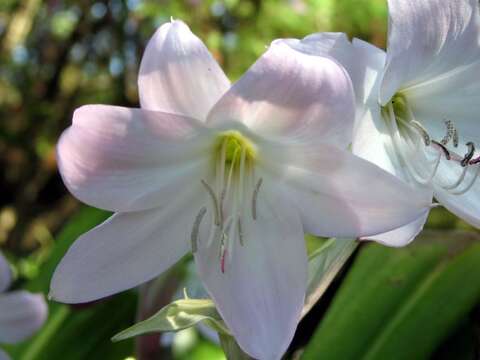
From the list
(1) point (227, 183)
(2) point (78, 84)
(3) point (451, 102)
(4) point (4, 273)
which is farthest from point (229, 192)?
(2) point (78, 84)

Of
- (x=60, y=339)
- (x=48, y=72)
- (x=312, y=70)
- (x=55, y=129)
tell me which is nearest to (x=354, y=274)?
(x=312, y=70)

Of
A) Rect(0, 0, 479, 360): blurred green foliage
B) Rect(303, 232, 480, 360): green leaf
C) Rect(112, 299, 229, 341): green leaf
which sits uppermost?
Rect(112, 299, 229, 341): green leaf

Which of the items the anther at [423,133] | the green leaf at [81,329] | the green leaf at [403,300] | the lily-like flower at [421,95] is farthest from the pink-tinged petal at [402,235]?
the green leaf at [81,329]

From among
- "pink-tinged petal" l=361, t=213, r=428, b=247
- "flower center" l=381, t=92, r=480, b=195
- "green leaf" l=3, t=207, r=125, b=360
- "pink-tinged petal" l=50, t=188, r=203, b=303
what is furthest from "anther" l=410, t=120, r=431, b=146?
"green leaf" l=3, t=207, r=125, b=360

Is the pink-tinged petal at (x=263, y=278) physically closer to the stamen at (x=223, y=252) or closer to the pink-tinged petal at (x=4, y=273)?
the stamen at (x=223, y=252)

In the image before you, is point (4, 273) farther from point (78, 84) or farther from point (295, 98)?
point (78, 84)

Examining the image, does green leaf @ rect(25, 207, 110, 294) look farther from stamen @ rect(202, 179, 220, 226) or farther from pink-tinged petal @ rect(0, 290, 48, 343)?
stamen @ rect(202, 179, 220, 226)

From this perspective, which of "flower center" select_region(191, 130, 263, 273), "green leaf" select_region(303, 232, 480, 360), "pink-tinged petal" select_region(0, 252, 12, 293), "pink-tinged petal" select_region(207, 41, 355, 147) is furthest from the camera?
"pink-tinged petal" select_region(0, 252, 12, 293)

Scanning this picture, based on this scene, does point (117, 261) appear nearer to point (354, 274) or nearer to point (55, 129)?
point (354, 274)
